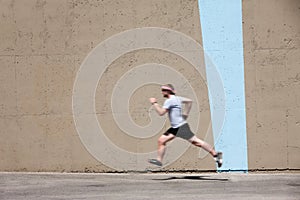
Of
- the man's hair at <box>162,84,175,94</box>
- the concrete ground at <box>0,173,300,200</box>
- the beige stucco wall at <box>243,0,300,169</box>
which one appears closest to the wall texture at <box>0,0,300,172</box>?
the beige stucco wall at <box>243,0,300,169</box>

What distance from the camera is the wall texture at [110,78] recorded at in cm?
1261

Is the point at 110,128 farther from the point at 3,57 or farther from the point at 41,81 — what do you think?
the point at 3,57

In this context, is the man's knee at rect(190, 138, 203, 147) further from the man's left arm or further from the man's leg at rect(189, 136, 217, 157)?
the man's left arm

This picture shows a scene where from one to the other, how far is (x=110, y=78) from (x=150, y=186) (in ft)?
9.41

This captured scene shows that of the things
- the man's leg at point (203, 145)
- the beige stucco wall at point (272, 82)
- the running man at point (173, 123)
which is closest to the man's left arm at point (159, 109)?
the running man at point (173, 123)

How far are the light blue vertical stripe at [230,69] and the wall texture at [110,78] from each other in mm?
124

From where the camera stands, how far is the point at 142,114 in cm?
1266

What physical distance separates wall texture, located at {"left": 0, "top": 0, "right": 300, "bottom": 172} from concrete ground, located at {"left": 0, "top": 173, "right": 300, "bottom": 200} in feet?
1.67

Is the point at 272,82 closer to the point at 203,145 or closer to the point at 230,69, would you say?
the point at 230,69

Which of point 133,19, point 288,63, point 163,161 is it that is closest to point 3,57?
point 133,19

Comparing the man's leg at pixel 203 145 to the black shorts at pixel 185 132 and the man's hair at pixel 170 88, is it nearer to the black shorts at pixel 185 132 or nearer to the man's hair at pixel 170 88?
the black shorts at pixel 185 132

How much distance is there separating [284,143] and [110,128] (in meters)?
3.37

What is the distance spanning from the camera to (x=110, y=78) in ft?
41.7

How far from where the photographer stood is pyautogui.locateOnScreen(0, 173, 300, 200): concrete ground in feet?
31.1
